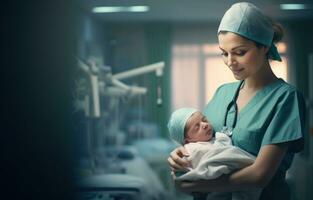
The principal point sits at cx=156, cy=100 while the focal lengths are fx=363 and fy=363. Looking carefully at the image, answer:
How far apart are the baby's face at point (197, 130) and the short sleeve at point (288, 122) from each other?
0.40 ft

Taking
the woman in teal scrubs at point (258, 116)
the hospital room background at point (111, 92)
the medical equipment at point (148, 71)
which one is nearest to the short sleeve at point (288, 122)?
the woman in teal scrubs at point (258, 116)

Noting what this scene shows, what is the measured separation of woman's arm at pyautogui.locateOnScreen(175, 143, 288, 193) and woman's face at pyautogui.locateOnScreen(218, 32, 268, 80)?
0.58 feet

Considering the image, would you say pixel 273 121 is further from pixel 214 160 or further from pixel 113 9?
pixel 113 9

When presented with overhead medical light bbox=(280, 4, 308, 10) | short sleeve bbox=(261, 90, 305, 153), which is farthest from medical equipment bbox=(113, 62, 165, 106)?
short sleeve bbox=(261, 90, 305, 153)

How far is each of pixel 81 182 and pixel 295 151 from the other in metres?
0.62

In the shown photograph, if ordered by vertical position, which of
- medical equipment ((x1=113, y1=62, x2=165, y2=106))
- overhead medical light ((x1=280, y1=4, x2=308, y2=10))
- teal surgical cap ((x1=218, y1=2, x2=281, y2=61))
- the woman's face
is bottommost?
medical equipment ((x1=113, y1=62, x2=165, y2=106))

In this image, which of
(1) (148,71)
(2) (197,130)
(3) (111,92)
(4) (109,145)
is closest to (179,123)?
(2) (197,130)

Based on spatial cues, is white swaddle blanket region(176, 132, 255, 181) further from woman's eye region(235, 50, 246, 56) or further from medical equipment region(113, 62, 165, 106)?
medical equipment region(113, 62, 165, 106)

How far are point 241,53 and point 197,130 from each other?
0.19m

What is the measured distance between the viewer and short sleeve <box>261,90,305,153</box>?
76cm

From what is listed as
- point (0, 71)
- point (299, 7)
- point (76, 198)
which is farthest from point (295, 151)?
point (0, 71)

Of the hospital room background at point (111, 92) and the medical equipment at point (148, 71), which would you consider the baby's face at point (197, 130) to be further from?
the medical equipment at point (148, 71)

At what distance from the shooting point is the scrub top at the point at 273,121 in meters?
0.76

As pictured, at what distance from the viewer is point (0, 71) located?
96 centimetres
